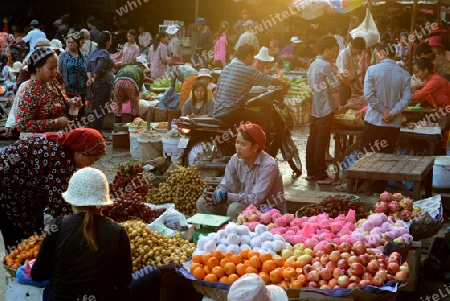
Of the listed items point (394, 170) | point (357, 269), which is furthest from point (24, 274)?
point (394, 170)

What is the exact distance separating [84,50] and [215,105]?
20.5 ft

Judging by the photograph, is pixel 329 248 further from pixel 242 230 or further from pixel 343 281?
pixel 242 230

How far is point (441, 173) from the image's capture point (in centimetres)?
850

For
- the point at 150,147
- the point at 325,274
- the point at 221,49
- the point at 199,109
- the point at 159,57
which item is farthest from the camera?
the point at 221,49

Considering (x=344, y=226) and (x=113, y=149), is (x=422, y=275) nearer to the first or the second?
(x=344, y=226)

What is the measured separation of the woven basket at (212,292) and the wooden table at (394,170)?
3.03 m

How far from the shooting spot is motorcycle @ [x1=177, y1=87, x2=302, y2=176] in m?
9.22

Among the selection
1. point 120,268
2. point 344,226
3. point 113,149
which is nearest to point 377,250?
point 344,226

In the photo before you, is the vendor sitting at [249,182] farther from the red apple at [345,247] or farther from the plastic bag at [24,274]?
the plastic bag at [24,274]

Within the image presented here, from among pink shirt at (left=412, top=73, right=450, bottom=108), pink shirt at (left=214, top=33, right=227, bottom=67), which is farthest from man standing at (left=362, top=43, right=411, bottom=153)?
pink shirt at (left=214, top=33, right=227, bottom=67)

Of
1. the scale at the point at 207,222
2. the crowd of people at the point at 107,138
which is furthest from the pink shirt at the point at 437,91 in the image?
→ the scale at the point at 207,222

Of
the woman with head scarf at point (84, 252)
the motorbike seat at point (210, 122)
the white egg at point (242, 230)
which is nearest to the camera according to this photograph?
the woman with head scarf at point (84, 252)

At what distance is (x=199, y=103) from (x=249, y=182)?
12.3 ft

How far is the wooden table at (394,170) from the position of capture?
285 inches
